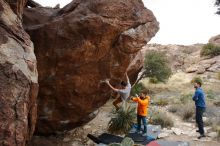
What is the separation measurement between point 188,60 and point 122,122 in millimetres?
23277

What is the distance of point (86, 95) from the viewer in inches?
449

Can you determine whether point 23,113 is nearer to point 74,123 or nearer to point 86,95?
point 86,95

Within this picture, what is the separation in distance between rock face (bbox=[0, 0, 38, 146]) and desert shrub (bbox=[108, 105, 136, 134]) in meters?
5.99

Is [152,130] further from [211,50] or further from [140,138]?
[211,50]

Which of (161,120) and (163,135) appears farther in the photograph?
(161,120)

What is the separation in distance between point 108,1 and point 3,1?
10.4 feet

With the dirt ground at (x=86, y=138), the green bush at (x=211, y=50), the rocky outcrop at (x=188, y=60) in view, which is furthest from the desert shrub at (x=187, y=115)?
the green bush at (x=211, y=50)

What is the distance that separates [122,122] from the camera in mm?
13086

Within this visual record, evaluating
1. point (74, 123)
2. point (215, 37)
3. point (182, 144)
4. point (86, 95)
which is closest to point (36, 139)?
point (74, 123)

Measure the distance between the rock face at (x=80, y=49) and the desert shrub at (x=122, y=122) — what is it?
1.51m

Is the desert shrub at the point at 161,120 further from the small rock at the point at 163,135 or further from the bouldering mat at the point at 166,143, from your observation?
the bouldering mat at the point at 166,143

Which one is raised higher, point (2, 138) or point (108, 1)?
point (108, 1)

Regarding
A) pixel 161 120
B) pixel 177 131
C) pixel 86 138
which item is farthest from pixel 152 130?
pixel 86 138

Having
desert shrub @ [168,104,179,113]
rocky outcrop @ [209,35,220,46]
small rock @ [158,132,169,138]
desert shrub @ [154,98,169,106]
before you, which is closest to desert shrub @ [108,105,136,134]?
small rock @ [158,132,169,138]
